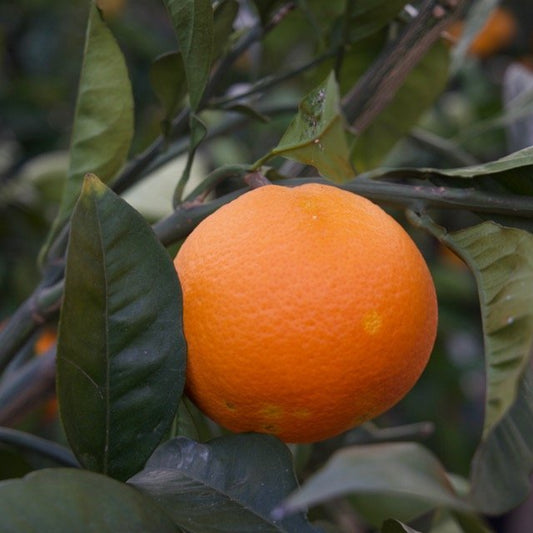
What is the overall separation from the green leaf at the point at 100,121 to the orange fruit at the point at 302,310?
0.19m

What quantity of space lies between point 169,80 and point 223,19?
0.07 meters

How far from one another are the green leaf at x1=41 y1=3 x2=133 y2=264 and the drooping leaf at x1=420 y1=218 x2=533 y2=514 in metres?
0.29

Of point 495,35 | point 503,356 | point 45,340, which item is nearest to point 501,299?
point 503,356

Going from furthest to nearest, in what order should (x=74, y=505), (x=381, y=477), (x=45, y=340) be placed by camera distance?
(x=45, y=340) → (x=74, y=505) → (x=381, y=477)

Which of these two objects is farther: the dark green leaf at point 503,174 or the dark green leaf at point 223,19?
the dark green leaf at point 223,19

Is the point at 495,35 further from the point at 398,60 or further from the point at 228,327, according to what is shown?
the point at 228,327

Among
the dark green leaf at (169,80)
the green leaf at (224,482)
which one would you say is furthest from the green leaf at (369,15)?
the green leaf at (224,482)

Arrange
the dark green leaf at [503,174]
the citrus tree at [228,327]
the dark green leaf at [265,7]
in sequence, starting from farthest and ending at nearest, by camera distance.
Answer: the dark green leaf at [265,7]
the dark green leaf at [503,174]
the citrus tree at [228,327]

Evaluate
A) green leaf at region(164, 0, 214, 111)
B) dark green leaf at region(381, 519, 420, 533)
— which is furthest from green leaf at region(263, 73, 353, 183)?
dark green leaf at region(381, 519, 420, 533)

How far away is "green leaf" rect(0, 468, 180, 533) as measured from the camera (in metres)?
0.43

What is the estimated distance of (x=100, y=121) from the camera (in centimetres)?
70

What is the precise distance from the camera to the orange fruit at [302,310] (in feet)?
1.63

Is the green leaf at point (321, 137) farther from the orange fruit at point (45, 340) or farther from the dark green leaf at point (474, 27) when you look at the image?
the orange fruit at point (45, 340)

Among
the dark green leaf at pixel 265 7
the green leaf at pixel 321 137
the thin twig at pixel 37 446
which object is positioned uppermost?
the green leaf at pixel 321 137
